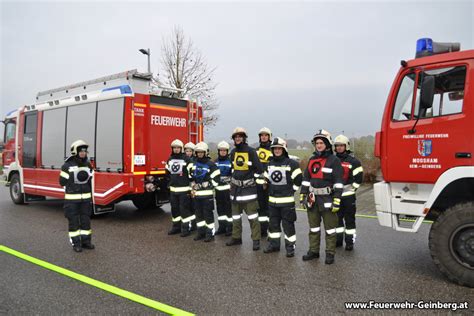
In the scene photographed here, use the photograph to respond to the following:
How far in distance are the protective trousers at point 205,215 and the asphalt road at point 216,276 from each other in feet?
0.85

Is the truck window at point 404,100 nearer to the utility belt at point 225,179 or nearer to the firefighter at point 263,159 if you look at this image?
the firefighter at point 263,159

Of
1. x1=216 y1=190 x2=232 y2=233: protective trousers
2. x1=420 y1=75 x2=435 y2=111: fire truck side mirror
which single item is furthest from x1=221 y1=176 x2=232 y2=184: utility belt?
x1=420 y1=75 x2=435 y2=111: fire truck side mirror

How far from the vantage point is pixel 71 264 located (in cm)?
493

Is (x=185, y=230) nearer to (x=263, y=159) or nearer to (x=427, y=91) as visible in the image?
(x=263, y=159)

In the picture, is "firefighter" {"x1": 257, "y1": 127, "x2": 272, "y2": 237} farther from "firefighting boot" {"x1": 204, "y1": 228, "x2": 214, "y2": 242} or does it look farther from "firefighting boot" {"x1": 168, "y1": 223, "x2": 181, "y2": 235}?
"firefighting boot" {"x1": 168, "y1": 223, "x2": 181, "y2": 235}

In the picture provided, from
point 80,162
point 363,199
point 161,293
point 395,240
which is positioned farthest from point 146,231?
point 363,199

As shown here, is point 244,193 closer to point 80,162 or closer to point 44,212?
point 80,162

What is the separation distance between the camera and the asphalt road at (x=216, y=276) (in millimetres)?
3609

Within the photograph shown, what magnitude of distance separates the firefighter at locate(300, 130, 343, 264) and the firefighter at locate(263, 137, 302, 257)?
269mm

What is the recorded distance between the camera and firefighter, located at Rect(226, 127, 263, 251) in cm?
559

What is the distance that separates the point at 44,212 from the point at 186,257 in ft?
18.5

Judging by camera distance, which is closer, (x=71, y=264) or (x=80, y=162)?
(x=71, y=264)

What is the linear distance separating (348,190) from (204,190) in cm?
240

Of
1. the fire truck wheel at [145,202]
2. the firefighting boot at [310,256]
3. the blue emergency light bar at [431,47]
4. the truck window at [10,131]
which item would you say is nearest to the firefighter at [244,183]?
the firefighting boot at [310,256]
